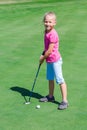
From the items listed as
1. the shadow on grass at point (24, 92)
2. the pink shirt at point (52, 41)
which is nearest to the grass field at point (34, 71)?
the shadow on grass at point (24, 92)

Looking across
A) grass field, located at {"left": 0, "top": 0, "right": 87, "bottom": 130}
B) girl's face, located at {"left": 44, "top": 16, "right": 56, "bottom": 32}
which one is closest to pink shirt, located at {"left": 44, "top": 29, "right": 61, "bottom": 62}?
girl's face, located at {"left": 44, "top": 16, "right": 56, "bottom": 32}

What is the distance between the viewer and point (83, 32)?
1619 centimetres

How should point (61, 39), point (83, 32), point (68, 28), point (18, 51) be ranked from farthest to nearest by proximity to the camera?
point (68, 28), point (83, 32), point (61, 39), point (18, 51)

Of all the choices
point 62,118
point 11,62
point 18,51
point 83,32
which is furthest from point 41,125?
point 83,32

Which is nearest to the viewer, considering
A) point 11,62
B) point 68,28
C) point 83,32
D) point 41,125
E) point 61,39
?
point 41,125

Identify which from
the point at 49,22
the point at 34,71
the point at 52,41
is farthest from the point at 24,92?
the point at 49,22

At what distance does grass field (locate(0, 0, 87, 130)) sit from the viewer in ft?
25.5

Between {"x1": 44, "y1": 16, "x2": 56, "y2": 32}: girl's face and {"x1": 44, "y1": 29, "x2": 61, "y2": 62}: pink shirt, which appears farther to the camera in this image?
{"x1": 44, "y1": 29, "x2": 61, "y2": 62}: pink shirt

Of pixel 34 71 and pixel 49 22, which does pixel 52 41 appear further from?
pixel 34 71

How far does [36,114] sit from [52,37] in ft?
5.04

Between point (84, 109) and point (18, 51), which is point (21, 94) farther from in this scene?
point (18, 51)

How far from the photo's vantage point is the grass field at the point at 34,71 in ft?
25.5

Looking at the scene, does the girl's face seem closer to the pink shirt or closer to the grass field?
the pink shirt

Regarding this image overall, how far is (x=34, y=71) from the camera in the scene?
1107cm
